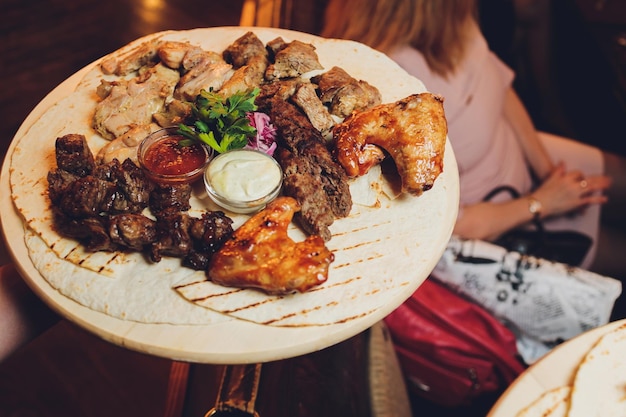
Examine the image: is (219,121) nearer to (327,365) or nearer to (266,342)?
(266,342)

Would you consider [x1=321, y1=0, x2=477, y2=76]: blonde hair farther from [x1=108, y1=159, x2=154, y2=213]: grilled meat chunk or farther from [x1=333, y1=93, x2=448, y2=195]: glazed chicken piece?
[x1=108, y1=159, x2=154, y2=213]: grilled meat chunk

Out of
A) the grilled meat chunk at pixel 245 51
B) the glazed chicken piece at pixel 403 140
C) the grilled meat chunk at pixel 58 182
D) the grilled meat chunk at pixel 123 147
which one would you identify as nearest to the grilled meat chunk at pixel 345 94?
the glazed chicken piece at pixel 403 140

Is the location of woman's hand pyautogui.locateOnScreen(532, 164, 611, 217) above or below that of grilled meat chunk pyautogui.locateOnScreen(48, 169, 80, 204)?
below

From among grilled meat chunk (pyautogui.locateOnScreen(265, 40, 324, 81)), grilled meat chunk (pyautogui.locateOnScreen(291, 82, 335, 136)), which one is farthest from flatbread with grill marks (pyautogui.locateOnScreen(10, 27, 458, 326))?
grilled meat chunk (pyautogui.locateOnScreen(265, 40, 324, 81))

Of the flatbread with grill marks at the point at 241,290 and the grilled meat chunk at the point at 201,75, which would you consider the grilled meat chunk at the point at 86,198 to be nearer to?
the flatbread with grill marks at the point at 241,290

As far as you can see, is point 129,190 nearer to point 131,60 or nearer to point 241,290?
point 241,290

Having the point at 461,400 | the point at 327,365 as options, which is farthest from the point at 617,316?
the point at 327,365

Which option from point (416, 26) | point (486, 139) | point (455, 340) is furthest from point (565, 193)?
point (416, 26)
